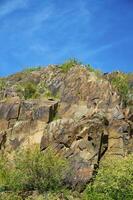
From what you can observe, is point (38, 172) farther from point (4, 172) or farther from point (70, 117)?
point (70, 117)

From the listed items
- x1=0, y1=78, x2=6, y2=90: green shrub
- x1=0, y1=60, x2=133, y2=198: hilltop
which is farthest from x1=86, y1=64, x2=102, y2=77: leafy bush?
x1=0, y1=78, x2=6, y2=90: green shrub

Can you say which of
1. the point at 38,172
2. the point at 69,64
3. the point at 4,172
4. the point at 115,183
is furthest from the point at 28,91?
the point at 115,183

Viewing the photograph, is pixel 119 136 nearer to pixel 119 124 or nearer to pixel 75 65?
pixel 119 124

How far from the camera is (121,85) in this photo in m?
142

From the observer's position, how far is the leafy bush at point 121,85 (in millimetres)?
137725

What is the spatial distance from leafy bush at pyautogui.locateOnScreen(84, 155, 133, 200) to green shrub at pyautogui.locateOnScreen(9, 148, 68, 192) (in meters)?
20.1

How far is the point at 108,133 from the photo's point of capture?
4830 inches

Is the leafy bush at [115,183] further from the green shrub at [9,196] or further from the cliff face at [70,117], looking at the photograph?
the cliff face at [70,117]

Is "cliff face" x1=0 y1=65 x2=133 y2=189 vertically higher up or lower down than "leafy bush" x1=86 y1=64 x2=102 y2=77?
lower down

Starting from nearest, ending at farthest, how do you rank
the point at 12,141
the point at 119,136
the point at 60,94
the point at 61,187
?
the point at 61,187
the point at 119,136
the point at 12,141
the point at 60,94

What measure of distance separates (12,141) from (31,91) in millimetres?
20094

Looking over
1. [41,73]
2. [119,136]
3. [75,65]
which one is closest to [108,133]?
[119,136]

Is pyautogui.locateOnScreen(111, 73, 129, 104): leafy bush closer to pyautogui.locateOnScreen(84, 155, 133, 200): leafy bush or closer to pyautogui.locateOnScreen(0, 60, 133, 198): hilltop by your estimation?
pyautogui.locateOnScreen(0, 60, 133, 198): hilltop

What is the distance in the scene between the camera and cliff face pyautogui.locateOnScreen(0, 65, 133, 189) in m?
119
